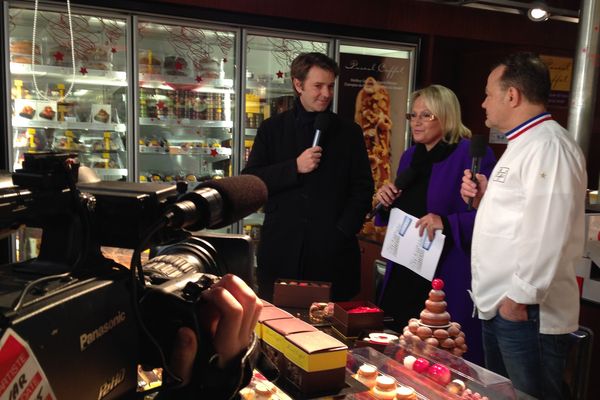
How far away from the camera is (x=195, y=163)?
4.29 meters

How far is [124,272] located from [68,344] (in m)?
0.13

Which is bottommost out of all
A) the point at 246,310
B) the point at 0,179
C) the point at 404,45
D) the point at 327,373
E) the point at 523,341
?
the point at 523,341

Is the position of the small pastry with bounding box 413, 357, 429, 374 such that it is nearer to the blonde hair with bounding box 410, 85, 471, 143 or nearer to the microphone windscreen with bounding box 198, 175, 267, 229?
the microphone windscreen with bounding box 198, 175, 267, 229

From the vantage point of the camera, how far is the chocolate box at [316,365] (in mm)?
1050

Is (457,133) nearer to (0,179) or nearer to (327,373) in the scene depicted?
(327,373)

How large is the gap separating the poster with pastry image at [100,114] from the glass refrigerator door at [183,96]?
0.76 ft

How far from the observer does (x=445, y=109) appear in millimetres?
2297

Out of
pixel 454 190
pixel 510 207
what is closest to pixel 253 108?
pixel 454 190

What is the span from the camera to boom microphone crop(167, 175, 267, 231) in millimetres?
622

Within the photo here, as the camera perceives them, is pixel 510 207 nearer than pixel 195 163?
Yes

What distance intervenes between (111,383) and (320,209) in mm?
1863

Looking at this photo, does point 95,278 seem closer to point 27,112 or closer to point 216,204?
point 216,204

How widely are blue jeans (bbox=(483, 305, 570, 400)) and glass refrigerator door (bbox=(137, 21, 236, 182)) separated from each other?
2.68 meters

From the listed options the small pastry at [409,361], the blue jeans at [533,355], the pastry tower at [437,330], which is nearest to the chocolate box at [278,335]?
the small pastry at [409,361]
